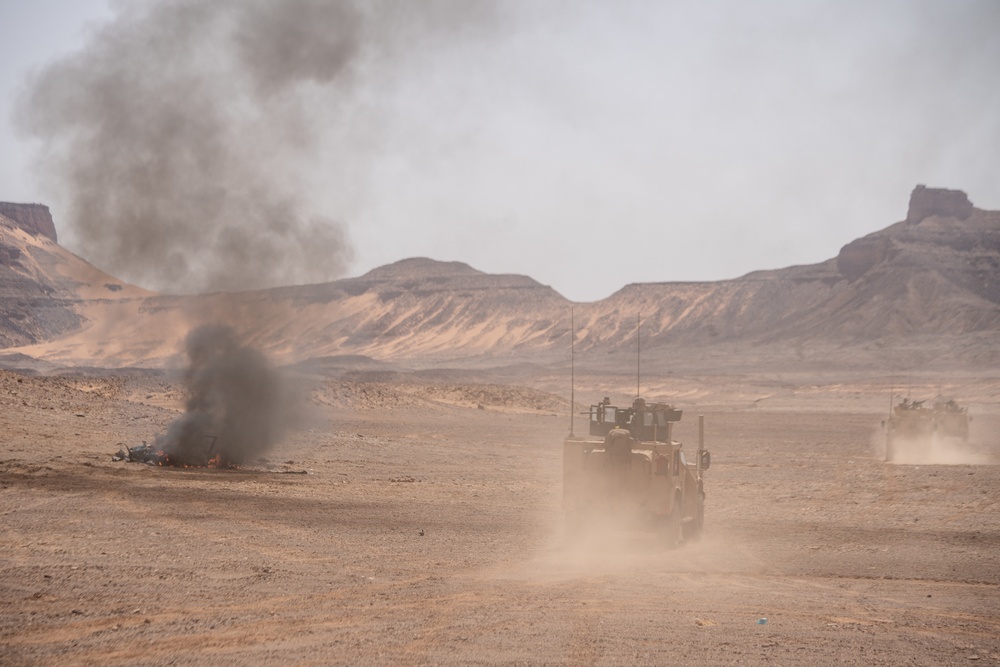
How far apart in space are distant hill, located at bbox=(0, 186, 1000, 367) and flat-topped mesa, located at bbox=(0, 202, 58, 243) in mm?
2887

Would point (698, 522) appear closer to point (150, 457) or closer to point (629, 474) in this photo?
point (629, 474)

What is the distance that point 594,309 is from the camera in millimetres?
155500

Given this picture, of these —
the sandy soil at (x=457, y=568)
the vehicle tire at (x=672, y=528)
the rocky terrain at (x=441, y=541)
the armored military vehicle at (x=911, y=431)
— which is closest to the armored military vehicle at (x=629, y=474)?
the vehicle tire at (x=672, y=528)

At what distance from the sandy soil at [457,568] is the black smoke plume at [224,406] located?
1052 millimetres

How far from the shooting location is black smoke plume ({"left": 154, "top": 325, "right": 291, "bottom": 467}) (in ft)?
89.2

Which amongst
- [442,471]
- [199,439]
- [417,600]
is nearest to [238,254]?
[199,439]

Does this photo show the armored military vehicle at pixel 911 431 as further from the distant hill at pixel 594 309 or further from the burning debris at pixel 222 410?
the distant hill at pixel 594 309

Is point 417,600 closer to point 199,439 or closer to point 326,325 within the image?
point 199,439

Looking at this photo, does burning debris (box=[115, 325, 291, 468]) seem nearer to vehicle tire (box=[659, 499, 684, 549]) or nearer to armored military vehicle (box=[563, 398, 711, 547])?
armored military vehicle (box=[563, 398, 711, 547])

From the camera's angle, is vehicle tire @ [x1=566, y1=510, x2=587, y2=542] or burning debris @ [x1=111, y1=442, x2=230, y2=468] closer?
vehicle tire @ [x1=566, y1=510, x2=587, y2=542]

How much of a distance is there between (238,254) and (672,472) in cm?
1764

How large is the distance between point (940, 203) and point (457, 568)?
14934 cm

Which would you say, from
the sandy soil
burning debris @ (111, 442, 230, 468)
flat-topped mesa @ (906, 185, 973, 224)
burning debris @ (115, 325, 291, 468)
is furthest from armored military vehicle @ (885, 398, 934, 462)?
flat-topped mesa @ (906, 185, 973, 224)

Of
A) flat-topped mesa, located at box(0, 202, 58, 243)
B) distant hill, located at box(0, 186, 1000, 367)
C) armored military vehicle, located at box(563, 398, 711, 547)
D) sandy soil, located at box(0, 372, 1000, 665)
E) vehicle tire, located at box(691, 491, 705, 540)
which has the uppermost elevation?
flat-topped mesa, located at box(0, 202, 58, 243)
